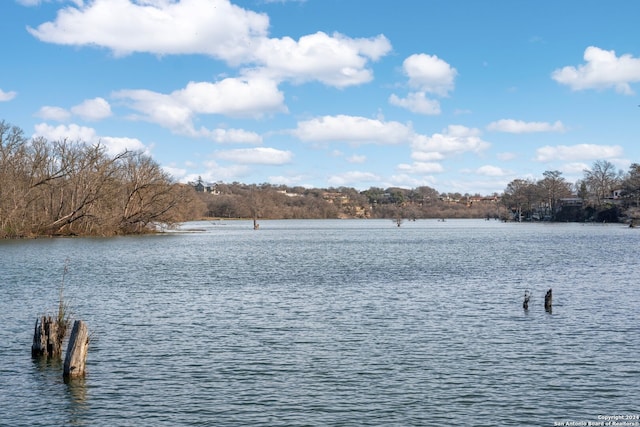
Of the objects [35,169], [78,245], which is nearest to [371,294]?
[78,245]

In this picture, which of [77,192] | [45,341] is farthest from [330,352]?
[77,192]

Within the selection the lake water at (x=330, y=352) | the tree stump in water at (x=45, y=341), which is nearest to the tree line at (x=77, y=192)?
the lake water at (x=330, y=352)

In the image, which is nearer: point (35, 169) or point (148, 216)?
point (35, 169)

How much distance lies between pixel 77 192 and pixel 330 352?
282ft

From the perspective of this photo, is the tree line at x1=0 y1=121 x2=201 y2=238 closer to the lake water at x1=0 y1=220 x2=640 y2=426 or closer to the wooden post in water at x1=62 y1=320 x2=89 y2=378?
the lake water at x1=0 y1=220 x2=640 y2=426

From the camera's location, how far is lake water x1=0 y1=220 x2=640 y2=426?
15.2 meters

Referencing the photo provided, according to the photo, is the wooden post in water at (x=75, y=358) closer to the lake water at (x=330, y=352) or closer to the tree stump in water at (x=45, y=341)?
the lake water at (x=330, y=352)

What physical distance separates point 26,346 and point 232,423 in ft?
36.2

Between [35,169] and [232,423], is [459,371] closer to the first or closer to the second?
[232,423]

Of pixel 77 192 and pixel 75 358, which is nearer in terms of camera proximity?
pixel 75 358

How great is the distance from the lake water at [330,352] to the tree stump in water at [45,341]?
43 cm

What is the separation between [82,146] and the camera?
102125 millimetres

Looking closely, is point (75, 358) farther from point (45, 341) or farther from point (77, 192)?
point (77, 192)

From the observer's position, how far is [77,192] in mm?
97500
